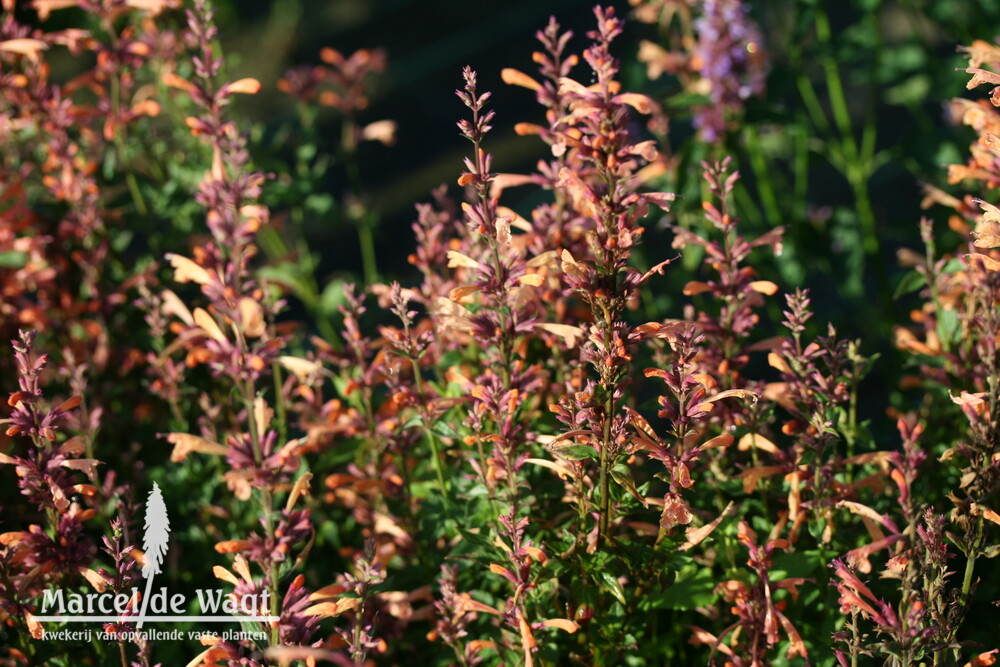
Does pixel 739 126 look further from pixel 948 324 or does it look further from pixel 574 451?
pixel 574 451

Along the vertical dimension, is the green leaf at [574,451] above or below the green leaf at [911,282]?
below

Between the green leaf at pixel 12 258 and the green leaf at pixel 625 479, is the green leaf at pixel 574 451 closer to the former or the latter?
the green leaf at pixel 625 479

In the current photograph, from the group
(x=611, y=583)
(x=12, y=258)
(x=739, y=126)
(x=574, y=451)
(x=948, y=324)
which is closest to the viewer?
(x=574, y=451)

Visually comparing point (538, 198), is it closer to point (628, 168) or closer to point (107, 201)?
point (107, 201)

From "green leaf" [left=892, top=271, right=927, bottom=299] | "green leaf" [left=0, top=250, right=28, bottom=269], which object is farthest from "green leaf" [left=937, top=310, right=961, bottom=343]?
"green leaf" [left=0, top=250, right=28, bottom=269]

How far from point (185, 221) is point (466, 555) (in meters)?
1.99

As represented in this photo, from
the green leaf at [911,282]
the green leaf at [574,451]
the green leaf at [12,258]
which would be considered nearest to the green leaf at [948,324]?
the green leaf at [911,282]

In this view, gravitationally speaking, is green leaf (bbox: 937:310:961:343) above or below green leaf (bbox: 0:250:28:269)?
below

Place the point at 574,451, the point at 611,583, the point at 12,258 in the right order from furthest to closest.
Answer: the point at 12,258
the point at 611,583
the point at 574,451

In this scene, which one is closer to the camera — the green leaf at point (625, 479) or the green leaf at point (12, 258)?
the green leaf at point (625, 479)

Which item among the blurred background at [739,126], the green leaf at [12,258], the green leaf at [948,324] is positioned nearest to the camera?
the green leaf at [948,324]

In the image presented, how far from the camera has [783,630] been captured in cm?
222

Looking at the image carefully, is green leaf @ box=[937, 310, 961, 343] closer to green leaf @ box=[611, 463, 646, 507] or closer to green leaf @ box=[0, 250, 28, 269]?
green leaf @ box=[611, 463, 646, 507]

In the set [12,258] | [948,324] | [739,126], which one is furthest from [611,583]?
[12,258]
